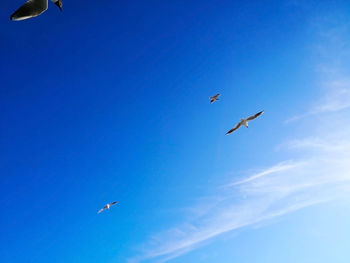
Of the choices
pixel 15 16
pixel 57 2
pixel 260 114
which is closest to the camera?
pixel 15 16

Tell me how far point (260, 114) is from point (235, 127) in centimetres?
361

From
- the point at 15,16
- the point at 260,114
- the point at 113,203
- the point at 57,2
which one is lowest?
the point at 15,16

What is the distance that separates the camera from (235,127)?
37.4 metres

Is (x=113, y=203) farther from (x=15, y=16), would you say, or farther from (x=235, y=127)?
(x=15, y=16)

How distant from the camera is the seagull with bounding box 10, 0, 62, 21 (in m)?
11.9

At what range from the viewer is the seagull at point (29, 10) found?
11859 mm

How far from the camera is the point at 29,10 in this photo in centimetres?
1200

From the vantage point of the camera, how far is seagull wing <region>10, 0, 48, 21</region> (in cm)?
1186

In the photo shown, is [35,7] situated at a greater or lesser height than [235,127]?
lesser

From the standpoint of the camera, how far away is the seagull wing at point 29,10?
38.9 feet

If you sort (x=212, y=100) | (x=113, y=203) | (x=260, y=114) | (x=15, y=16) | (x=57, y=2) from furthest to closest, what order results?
(x=113, y=203), (x=212, y=100), (x=260, y=114), (x=57, y=2), (x=15, y=16)

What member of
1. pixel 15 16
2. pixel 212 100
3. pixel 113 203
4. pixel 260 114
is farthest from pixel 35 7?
pixel 113 203

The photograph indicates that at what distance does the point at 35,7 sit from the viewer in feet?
39.7

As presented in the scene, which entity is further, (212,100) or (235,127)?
→ (212,100)
